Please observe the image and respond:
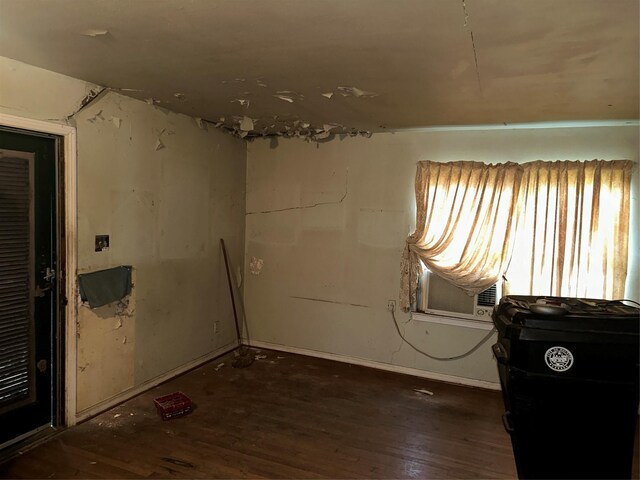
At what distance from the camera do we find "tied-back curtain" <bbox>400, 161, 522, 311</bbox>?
3.34 meters

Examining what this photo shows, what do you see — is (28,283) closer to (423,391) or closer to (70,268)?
(70,268)

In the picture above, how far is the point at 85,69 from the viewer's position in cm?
242

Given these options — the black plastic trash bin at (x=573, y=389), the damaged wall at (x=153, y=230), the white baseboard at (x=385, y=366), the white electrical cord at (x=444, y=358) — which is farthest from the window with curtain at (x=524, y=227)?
the damaged wall at (x=153, y=230)

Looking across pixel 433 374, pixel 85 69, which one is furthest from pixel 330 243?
pixel 85 69

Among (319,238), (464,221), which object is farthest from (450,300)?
(319,238)

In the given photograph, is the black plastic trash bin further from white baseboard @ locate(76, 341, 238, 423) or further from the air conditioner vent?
white baseboard @ locate(76, 341, 238, 423)

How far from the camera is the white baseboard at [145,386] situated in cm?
281

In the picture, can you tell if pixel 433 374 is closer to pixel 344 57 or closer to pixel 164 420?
pixel 164 420

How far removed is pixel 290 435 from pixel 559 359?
67.1 inches

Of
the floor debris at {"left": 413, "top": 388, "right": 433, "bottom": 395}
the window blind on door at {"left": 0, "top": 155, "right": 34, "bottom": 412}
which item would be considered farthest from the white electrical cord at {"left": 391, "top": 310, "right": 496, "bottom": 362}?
the window blind on door at {"left": 0, "top": 155, "right": 34, "bottom": 412}

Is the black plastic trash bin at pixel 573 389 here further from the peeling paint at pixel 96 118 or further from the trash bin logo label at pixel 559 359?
the peeling paint at pixel 96 118

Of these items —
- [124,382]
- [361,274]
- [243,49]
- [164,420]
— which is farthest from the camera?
[361,274]

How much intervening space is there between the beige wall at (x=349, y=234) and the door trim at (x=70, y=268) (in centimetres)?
204

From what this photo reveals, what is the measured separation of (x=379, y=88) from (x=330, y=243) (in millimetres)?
1897
